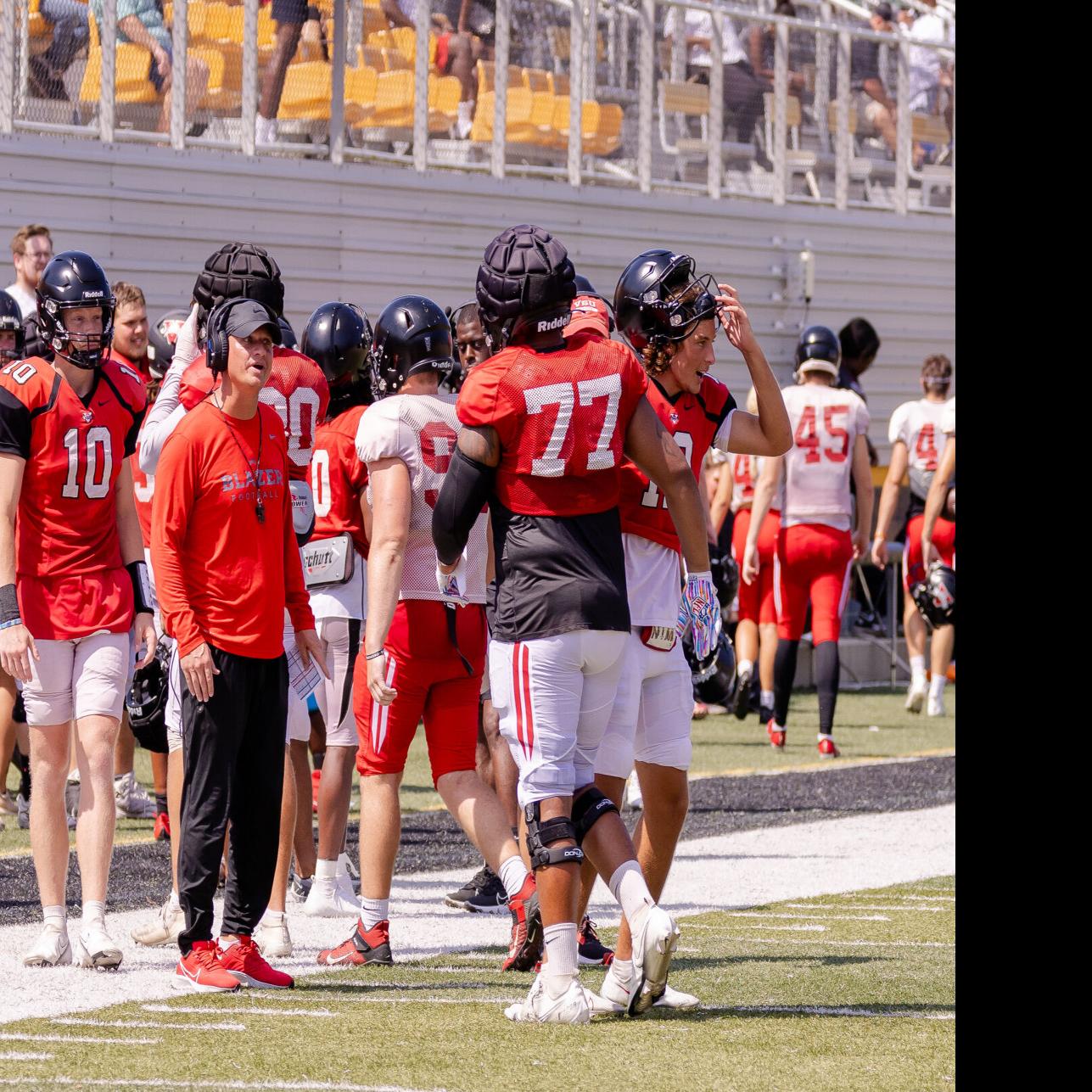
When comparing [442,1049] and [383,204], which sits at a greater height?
[383,204]

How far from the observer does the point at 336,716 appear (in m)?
7.53

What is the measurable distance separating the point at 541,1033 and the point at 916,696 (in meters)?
10.3

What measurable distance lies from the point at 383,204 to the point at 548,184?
5.35 feet

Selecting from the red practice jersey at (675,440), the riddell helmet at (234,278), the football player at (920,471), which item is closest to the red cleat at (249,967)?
the red practice jersey at (675,440)

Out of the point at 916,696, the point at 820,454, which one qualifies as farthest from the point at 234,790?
the point at 916,696

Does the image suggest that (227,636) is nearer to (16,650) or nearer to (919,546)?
(16,650)

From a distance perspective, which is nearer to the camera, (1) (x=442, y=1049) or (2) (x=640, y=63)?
(1) (x=442, y=1049)

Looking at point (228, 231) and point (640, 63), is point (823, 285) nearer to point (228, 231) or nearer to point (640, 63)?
point (640, 63)

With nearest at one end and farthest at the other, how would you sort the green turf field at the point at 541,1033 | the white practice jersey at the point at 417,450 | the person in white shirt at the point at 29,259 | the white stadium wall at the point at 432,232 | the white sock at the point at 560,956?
the green turf field at the point at 541,1033
the white sock at the point at 560,956
the white practice jersey at the point at 417,450
the person in white shirt at the point at 29,259
the white stadium wall at the point at 432,232

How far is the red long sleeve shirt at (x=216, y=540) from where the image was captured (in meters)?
5.84

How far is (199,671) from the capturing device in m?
5.75

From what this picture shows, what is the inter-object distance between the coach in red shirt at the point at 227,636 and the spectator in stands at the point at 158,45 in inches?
337

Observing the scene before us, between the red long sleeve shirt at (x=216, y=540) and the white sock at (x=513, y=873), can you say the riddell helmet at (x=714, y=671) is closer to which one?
the white sock at (x=513, y=873)
